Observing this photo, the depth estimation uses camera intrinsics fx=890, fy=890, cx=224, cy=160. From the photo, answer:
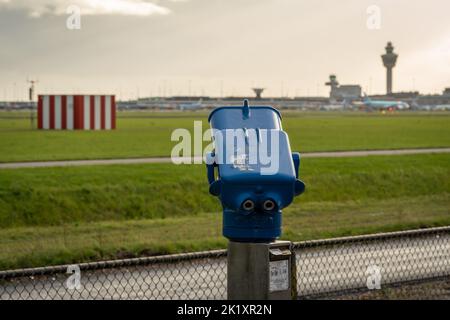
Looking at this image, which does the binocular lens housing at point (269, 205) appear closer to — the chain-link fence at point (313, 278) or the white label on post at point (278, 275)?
the white label on post at point (278, 275)

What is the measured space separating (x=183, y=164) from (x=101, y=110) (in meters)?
31.1

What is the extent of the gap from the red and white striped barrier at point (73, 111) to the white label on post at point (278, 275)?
49.8 metres

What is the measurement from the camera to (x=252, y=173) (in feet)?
17.3

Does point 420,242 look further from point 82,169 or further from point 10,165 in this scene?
point 10,165

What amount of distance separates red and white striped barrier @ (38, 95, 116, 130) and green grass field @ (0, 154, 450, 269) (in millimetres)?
28279

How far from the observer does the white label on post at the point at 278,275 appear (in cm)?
558

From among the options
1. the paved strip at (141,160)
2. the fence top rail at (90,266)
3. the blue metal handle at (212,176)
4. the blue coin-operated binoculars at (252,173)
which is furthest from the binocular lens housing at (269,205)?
the paved strip at (141,160)

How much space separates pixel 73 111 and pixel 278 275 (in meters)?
51.5

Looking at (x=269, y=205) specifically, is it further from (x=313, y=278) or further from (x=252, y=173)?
(x=313, y=278)

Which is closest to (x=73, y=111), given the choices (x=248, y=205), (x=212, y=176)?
(x=212, y=176)

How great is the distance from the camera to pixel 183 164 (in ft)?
89.5

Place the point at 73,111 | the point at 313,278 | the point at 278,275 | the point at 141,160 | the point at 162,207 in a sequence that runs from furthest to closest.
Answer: the point at 73,111 < the point at 141,160 < the point at 162,207 < the point at 313,278 < the point at 278,275

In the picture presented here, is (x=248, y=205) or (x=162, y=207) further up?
(x=248, y=205)
